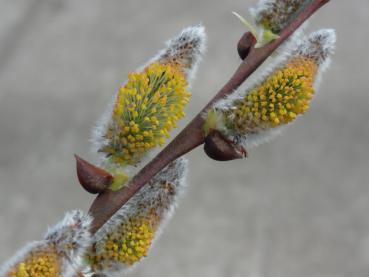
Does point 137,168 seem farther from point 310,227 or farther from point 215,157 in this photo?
point 310,227

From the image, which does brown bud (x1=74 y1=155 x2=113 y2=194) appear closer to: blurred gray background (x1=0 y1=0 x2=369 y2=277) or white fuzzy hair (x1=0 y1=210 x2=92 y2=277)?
white fuzzy hair (x1=0 y1=210 x2=92 y2=277)

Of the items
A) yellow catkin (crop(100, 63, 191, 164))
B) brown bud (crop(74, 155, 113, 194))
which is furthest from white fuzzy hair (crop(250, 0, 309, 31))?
brown bud (crop(74, 155, 113, 194))

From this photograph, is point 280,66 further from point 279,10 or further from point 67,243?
point 67,243

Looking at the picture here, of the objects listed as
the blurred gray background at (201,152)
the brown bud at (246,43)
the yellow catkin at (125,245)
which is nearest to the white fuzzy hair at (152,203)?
the yellow catkin at (125,245)

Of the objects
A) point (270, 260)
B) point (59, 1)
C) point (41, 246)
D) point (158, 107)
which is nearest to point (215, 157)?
point (158, 107)

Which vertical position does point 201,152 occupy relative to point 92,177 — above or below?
below

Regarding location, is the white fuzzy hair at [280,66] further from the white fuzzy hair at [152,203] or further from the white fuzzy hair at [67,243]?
the white fuzzy hair at [67,243]

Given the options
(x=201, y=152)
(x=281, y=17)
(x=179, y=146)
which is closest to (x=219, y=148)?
(x=179, y=146)
